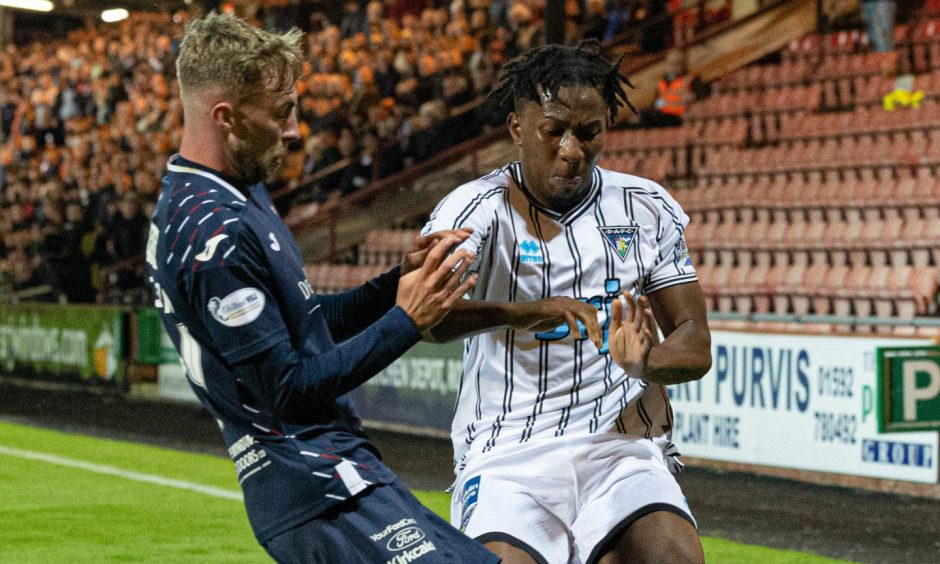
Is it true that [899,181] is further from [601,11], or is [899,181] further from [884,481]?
[601,11]

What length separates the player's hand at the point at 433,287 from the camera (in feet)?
9.71

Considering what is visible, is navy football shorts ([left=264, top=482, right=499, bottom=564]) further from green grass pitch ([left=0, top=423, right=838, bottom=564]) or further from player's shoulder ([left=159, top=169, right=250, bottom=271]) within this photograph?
green grass pitch ([left=0, top=423, right=838, bottom=564])

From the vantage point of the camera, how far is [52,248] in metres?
19.4

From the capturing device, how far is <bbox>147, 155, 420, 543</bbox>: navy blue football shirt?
2797mm

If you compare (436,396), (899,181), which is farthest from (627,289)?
(899,181)

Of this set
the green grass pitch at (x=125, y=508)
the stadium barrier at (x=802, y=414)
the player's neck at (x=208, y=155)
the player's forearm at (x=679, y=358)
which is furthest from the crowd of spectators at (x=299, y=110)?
the player's neck at (x=208, y=155)

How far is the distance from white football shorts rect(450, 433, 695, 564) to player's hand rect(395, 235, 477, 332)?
2.90 feet

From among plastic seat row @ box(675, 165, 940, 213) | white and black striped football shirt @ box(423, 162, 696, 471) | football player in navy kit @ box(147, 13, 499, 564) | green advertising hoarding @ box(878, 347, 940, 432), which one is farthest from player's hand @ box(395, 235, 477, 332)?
plastic seat row @ box(675, 165, 940, 213)

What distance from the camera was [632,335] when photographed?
11.8 ft

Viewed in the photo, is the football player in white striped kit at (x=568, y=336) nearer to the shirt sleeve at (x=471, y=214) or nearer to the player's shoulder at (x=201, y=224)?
the shirt sleeve at (x=471, y=214)

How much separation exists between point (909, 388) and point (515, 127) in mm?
5516

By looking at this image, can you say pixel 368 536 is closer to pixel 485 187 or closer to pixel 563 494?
pixel 563 494

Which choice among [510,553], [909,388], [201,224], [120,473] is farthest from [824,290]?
[201,224]

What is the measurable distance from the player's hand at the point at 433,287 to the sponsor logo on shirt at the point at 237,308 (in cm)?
33
